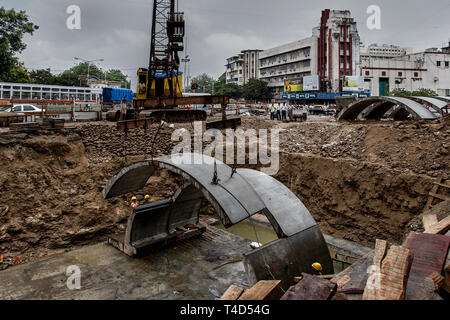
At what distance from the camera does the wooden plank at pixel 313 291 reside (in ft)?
11.0

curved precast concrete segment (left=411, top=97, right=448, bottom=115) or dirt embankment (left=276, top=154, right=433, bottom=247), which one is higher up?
curved precast concrete segment (left=411, top=97, right=448, bottom=115)

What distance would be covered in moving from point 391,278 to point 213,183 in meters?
4.29

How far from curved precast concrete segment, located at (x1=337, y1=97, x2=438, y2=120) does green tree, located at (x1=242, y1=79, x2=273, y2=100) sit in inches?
1627

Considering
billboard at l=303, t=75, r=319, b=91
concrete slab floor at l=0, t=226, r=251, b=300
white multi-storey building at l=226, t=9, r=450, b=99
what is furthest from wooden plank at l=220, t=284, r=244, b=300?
billboard at l=303, t=75, r=319, b=91

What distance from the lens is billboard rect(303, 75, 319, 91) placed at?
4753 centimetres

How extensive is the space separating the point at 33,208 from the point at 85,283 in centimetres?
595

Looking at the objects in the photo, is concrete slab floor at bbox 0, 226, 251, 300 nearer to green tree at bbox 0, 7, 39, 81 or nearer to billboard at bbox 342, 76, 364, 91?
green tree at bbox 0, 7, 39, 81

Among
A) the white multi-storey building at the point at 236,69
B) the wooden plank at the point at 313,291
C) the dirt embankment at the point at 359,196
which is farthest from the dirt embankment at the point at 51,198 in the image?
the white multi-storey building at the point at 236,69
